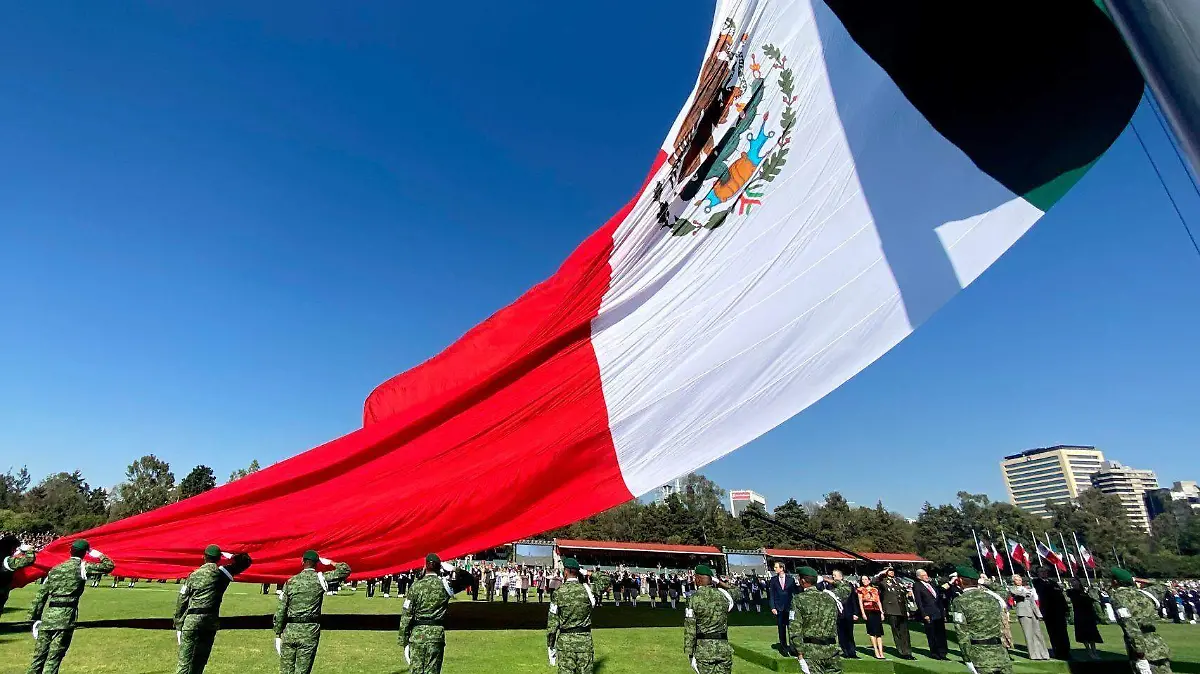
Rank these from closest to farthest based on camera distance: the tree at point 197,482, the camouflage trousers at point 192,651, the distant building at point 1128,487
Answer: the camouflage trousers at point 192,651 → the tree at point 197,482 → the distant building at point 1128,487

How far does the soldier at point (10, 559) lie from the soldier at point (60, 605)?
241 centimetres

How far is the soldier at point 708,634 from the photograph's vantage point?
7.34 metres

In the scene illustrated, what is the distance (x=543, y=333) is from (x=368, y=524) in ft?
7.73

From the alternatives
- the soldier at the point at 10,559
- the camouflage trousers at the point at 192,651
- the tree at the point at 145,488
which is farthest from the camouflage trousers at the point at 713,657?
the tree at the point at 145,488

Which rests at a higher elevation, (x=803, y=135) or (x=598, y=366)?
(x=803, y=135)

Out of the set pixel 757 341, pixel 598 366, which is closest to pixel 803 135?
pixel 757 341

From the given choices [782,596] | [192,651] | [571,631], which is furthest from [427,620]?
[782,596]

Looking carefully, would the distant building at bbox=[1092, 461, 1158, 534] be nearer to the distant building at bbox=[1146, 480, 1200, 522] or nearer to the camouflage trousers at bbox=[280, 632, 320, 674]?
the distant building at bbox=[1146, 480, 1200, 522]

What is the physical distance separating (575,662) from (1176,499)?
8617 inches

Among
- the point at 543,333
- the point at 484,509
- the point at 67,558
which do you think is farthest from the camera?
the point at 67,558

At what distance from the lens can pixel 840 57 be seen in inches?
181

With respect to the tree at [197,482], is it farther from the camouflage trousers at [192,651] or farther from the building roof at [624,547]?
the camouflage trousers at [192,651]

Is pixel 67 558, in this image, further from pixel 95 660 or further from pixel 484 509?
pixel 484 509

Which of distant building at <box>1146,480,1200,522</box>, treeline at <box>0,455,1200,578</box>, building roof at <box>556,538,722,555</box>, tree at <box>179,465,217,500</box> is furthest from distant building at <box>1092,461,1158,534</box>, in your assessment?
tree at <box>179,465,217,500</box>
